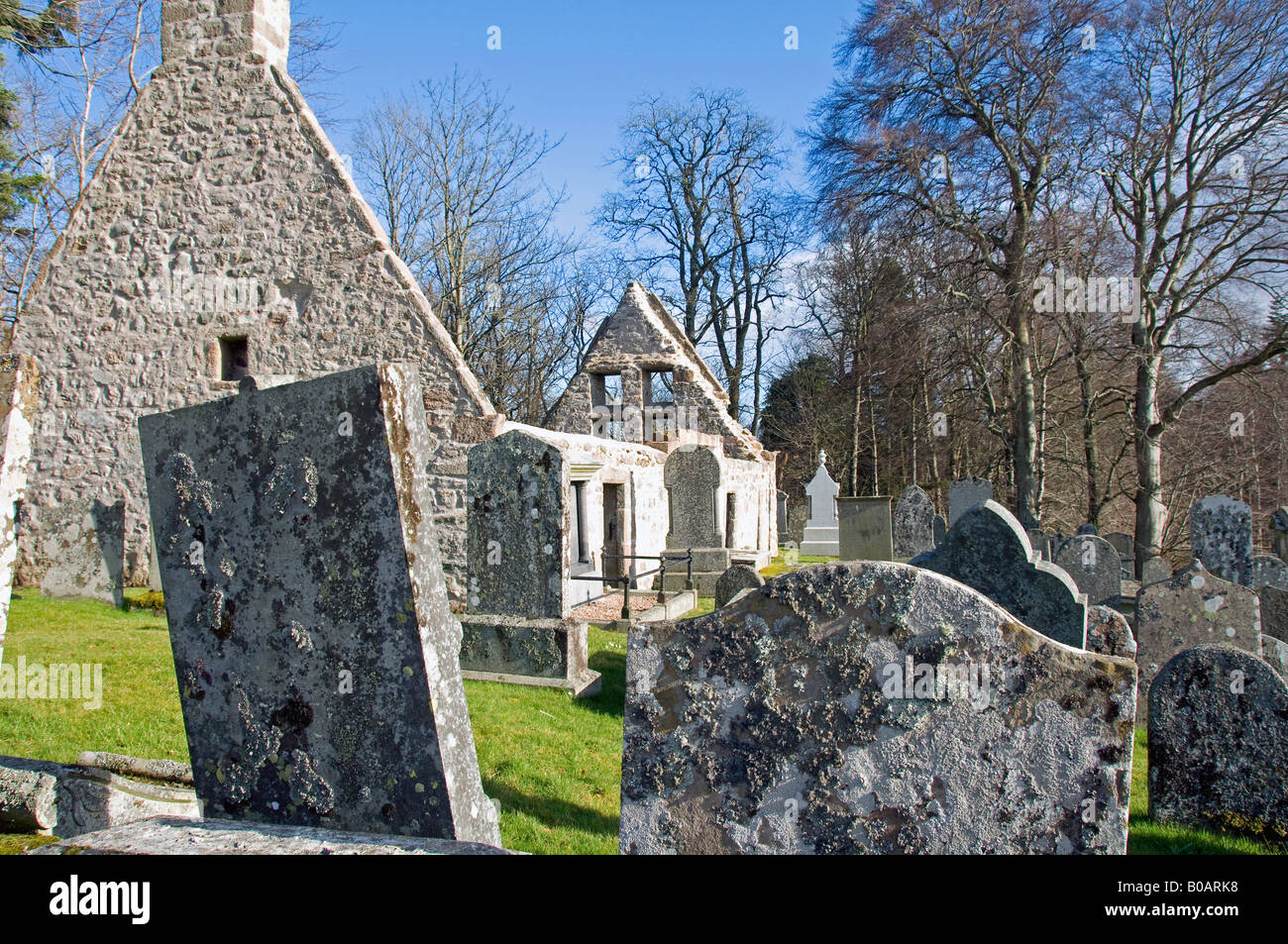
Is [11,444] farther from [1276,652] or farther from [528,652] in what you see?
[1276,652]

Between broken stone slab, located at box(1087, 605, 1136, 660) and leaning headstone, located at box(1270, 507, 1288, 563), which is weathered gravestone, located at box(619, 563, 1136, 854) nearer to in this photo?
broken stone slab, located at box(1087, 605, 1136, 660)

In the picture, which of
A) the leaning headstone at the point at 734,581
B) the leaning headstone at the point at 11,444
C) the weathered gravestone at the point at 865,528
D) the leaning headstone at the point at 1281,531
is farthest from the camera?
the weathered gravestone at the point at 865,528

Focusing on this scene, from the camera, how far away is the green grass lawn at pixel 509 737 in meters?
4.01

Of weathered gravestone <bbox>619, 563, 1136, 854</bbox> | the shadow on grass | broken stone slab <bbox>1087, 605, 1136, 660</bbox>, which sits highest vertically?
weathered gravestone <bbox>619, 563, 1136, 854</bbox>

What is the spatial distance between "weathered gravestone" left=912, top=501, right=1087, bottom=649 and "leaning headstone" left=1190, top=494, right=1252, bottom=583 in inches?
276

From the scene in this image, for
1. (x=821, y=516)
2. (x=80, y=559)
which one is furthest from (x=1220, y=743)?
(x=821, y=516)

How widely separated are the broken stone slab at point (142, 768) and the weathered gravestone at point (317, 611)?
0.83 meters

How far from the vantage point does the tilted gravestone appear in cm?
701

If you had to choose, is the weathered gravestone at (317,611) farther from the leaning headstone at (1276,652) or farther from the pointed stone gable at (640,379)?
the pointed stone gable at (640,379)

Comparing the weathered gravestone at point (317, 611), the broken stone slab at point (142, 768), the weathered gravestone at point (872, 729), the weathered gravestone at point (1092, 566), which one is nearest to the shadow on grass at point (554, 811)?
the broken stone slab at point (142, 768)

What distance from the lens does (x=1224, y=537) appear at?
9.65m

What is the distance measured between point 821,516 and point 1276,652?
16306 mm

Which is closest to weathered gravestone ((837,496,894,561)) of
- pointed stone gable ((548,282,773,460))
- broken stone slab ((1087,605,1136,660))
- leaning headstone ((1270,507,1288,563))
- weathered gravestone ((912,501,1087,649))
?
pointed stone gable ((548,282,773,460))

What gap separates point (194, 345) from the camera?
37.1 feet
